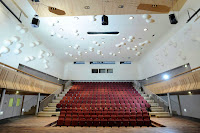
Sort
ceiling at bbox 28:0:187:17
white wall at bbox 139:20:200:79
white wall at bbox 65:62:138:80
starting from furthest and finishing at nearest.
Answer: white wall at bbox 65:62:138:80
white wall at bbox 139:20:200:79
ceiling at bbox 28:0:187:17

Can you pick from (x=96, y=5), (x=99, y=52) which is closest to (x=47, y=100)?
(x=99, y=52)

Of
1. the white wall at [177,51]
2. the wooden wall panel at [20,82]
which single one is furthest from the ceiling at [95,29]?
the wooden wall panel at [20,82]

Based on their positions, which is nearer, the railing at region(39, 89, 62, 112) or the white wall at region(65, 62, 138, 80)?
the railing at region(39, 89, 62, 112)

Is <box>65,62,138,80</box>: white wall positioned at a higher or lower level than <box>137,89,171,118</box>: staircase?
higher

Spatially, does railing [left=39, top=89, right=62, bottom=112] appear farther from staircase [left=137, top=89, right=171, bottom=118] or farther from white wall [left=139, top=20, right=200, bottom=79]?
white wall [left=139, top=20, right=200, bottom=79]

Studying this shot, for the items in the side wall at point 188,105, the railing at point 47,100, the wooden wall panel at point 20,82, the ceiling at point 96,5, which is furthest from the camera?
the railing at point 47,100

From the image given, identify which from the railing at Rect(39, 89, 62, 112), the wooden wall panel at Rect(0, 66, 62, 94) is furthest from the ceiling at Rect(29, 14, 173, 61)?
the railing at Rect(39, 89, 62, 112)

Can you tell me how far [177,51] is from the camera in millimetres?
4574

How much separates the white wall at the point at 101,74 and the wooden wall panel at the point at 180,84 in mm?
2940

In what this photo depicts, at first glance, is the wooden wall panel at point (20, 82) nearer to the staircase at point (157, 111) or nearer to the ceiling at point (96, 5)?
the ceiling at point (96, 5)

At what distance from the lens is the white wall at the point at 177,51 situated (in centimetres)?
370

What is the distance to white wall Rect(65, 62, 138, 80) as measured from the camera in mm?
8555

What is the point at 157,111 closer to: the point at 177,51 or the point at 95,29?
the point at 177,51

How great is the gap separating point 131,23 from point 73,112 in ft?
13.3
